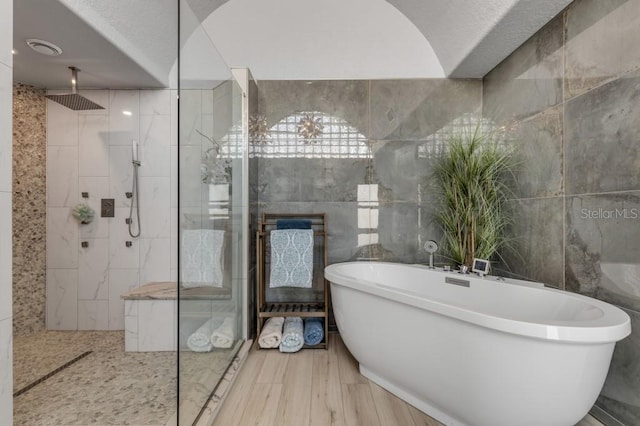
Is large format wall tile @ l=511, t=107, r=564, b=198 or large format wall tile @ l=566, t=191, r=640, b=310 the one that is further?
large format wall tile @ l=511, t=107, r=564, b=198

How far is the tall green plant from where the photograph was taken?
209 cm

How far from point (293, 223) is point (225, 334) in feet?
3.07

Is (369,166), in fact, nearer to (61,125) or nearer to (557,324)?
(557,324)

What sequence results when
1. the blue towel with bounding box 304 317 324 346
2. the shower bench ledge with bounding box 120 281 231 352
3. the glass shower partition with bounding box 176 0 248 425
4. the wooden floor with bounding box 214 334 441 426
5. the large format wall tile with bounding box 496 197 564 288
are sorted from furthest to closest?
the blue towel with bounding box 304 317 324 346
the shower bench ledge with bounding box 120 281 231 352
the large format wall tile with bounding box 496 197 564 288
the wooden floor with bounding box 214 334 441 426
the glass shower partition with bounding box 176 0 248 425

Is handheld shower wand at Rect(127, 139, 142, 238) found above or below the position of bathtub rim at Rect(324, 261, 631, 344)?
above

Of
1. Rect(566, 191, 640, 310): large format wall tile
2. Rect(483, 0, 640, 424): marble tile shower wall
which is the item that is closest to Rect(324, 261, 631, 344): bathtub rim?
Rect(566, 191, 640, 310): large format wall tile

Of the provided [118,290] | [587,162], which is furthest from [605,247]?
[118,290]

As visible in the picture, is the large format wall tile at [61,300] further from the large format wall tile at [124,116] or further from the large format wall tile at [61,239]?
the large format wall tile at [124,116]

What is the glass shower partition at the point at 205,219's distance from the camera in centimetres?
121

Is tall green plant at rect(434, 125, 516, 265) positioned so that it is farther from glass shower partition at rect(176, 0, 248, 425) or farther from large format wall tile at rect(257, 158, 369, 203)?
glass shower partition at rect(176, 0, 248, 425)

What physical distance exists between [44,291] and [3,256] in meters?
2.33

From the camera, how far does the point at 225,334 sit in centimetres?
175

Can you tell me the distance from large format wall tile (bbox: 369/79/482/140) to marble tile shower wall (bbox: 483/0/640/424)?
44 cm

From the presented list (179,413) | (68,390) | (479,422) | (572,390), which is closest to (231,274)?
(179,413)
